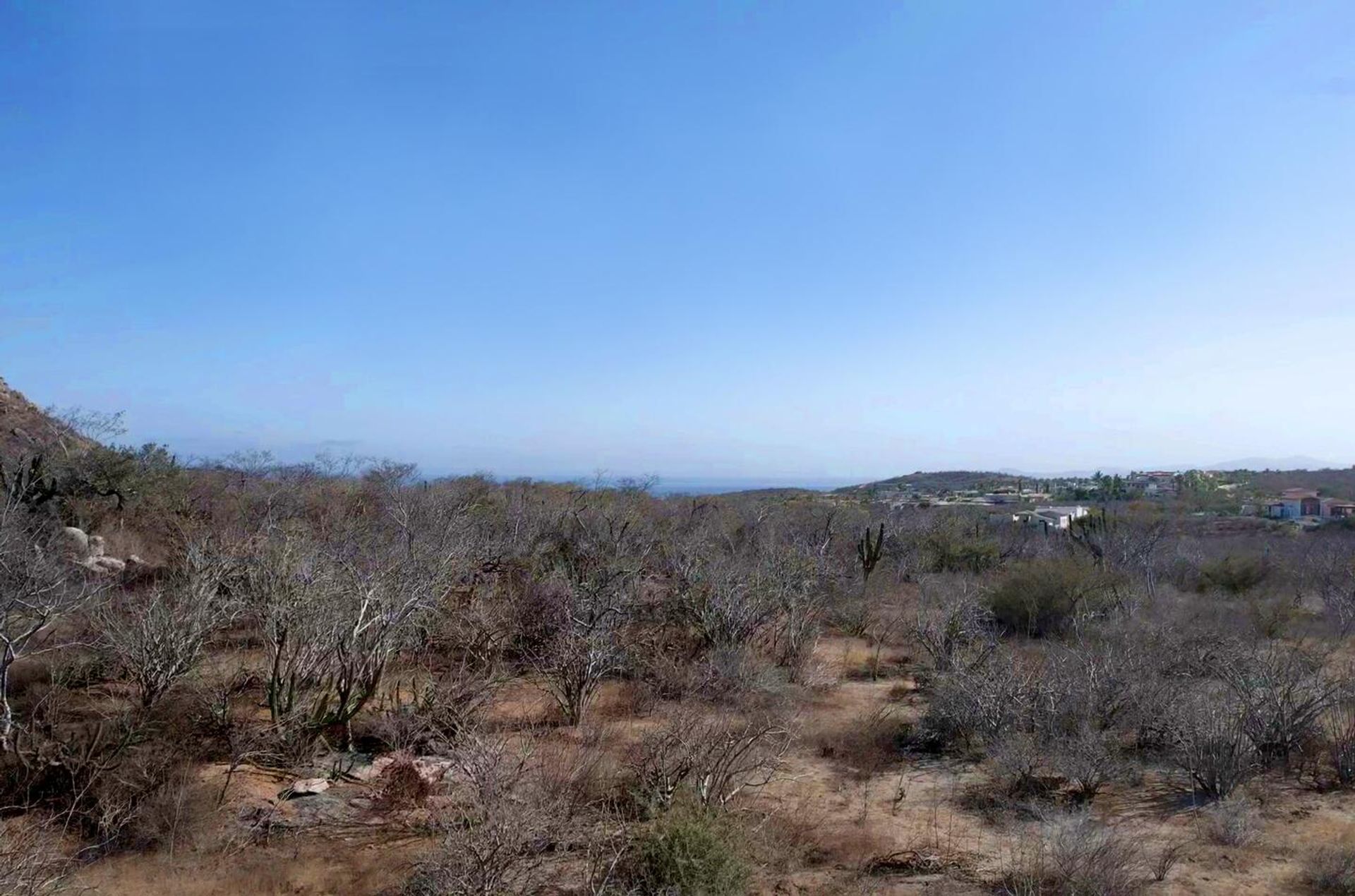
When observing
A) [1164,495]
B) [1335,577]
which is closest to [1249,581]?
[1335,577]

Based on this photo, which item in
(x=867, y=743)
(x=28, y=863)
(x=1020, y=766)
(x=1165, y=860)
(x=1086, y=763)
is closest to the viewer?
(x=28, y=863)

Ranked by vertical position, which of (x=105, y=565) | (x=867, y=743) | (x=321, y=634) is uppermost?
(x=321, y=634)

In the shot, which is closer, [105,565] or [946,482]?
[105,565]

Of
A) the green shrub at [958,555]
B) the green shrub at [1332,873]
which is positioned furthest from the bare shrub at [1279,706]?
the green shrub at [958,555]

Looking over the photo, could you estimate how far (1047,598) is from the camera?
18016mm

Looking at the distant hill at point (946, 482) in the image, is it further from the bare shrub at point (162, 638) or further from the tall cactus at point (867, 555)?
the bare shrub at point (162, 638)

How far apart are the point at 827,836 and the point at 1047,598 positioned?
12637 millimetres

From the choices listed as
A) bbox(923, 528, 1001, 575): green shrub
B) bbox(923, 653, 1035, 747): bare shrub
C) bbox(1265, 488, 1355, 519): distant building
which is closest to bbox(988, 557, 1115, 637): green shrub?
bbox(923, 528, 1001, 575): green shrub

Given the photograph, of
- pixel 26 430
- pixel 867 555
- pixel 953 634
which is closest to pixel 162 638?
pixel 953 634

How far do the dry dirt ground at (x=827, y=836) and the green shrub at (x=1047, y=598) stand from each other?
8.72m

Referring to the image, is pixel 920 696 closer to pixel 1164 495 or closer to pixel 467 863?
pixel 467 863

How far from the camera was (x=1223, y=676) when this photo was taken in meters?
10.3

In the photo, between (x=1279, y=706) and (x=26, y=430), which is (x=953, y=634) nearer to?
(x=1279, y=706)

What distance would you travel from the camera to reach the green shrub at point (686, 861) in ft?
18.9
